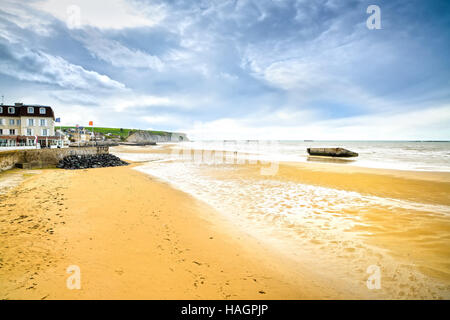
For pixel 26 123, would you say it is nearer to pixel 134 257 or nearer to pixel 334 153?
pixel 134 257

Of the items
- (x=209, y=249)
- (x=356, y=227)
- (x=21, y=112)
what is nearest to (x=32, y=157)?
(x=209, y=249)

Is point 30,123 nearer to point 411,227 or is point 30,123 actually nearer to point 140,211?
point 140,211

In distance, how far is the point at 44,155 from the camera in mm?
21203

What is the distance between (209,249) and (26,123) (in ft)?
171

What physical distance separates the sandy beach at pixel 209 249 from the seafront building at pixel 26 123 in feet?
129

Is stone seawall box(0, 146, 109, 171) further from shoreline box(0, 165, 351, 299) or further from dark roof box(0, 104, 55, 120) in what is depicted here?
A: dark roof box(0, 104, 55, 120)

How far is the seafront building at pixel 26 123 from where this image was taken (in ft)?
119

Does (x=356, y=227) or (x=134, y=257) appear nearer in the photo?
(x=134, y=257)

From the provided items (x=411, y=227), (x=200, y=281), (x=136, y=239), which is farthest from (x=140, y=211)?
(x=411, y=227)

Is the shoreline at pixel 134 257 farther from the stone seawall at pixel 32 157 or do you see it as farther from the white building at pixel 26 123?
the white building at pixel 26 123

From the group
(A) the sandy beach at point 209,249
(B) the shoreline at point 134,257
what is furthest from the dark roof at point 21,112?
(B) the shoreline at point 134,257

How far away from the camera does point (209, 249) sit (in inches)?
215

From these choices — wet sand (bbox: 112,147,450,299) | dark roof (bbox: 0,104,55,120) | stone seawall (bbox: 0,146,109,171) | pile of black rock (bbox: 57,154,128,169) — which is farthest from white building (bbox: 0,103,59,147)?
wet sand (bbox: 112,147,450,299)

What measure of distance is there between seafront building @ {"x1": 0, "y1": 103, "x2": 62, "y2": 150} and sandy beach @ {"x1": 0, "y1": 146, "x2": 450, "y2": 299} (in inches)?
1545
